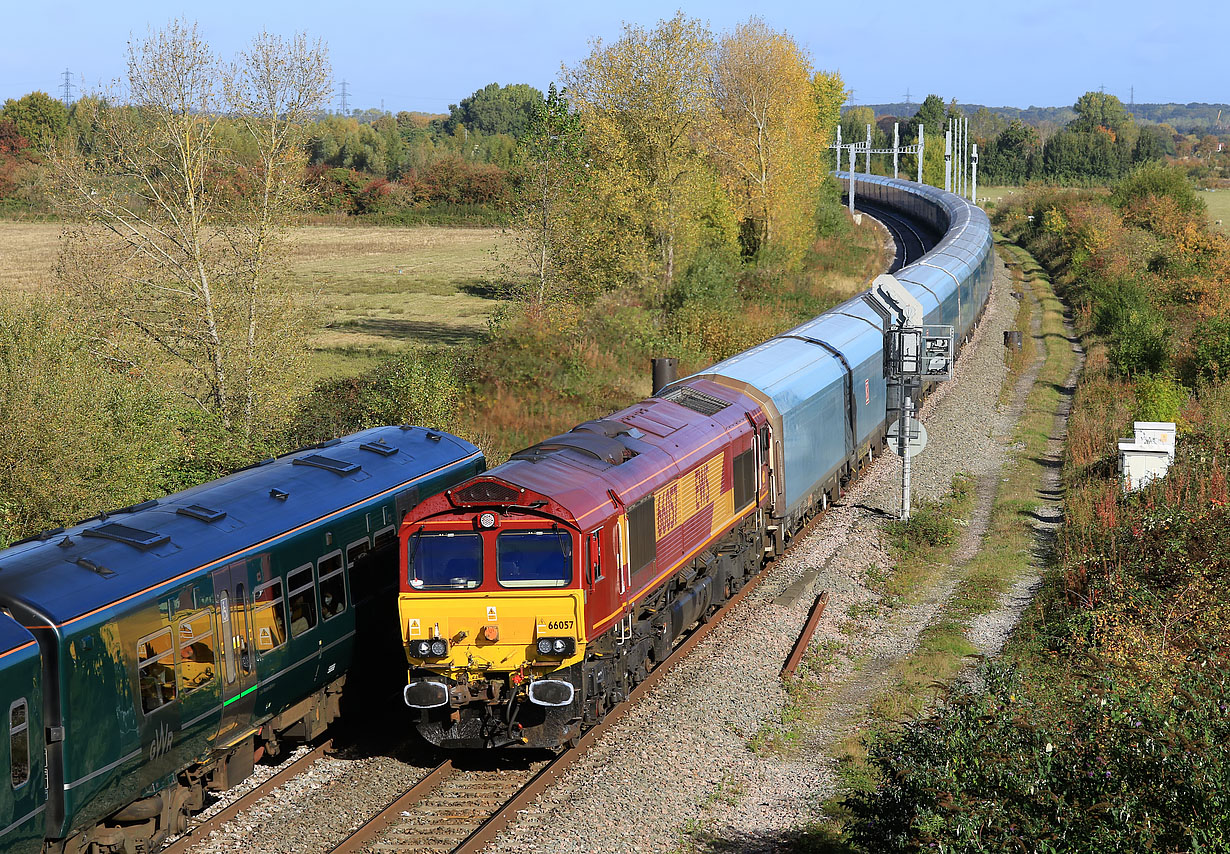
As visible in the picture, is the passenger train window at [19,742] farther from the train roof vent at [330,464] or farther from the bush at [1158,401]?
the bush at [1158,401]

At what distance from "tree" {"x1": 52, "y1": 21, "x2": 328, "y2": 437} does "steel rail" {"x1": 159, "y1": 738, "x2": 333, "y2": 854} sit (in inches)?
453

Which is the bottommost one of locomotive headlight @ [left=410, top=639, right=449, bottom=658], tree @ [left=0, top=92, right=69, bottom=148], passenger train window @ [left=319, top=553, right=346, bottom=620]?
locomotive headlight @ [left=410, top=639, right=449, bottom=658]

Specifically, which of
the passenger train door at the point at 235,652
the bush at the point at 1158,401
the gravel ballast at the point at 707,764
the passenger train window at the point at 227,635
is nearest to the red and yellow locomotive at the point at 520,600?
the gravel ballast at the point at 707,764

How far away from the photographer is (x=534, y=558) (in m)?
13.5

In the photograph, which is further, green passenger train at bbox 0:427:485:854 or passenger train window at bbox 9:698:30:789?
green passenger train at bbox 0:427:485:854

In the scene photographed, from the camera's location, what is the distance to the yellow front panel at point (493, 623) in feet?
43.9

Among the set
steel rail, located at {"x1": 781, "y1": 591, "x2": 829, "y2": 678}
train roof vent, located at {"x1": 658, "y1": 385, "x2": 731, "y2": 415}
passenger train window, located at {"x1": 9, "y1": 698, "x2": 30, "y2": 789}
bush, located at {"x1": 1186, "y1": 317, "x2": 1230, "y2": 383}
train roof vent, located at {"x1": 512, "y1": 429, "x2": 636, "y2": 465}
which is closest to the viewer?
passenger train window, located at {"x1": 9, "y1": 698, "x2": 30, "y2": 789}

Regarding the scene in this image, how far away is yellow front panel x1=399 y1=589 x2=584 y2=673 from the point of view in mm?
13383

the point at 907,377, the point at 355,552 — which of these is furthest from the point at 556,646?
the point at 907,377

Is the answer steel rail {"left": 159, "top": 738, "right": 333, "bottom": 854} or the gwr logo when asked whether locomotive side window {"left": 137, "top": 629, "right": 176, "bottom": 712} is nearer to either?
the gwr logo

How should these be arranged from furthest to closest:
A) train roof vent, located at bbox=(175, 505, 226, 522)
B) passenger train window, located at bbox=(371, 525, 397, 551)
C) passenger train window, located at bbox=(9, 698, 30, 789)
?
passenger train window, located at bbox=(371, 525, 397, 551)
train roof vent, located at bbox=(175, 505, 226, 522)
passenger train window, located at bbox=(9, 698, 30, 789)

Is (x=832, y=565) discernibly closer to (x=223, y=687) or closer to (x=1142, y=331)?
(x=223, y=687)

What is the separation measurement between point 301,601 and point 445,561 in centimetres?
211

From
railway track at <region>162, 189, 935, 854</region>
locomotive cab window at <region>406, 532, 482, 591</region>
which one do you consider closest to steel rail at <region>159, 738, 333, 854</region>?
railway track at <region>162, 189, 935, 854</region>
